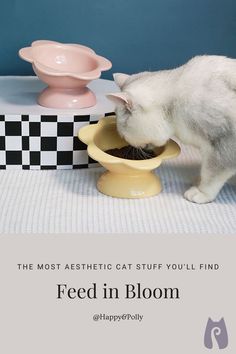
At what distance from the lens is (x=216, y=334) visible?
39.2 inches

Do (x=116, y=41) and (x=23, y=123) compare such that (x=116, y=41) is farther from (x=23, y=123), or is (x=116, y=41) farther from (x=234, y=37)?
(x=23, y=123)

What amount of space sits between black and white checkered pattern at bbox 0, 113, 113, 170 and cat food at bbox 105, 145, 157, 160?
93 mm

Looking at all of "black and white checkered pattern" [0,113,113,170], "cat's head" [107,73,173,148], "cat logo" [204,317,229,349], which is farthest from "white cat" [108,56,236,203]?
"cat logo" [204,317,229,349]

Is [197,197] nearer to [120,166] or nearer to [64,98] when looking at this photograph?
[120,166]

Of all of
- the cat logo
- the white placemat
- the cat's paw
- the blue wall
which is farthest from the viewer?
the blue wall

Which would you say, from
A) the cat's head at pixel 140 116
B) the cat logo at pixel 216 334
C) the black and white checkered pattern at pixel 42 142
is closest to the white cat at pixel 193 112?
the cat's head at pixel 140 116

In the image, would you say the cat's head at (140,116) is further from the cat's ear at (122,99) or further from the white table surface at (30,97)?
the white table surface at (30,97)

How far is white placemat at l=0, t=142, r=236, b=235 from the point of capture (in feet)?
4.05

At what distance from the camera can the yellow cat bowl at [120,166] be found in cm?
131

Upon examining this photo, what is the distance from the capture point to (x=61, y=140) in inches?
58.2

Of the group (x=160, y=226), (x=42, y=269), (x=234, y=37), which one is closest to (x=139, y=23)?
(x=234, y=37)

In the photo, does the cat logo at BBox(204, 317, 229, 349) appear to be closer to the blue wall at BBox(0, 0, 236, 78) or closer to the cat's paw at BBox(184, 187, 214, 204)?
the cat's paw at BBox(184, 187, 214, 204)

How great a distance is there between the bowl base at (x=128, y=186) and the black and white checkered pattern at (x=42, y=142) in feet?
0.47

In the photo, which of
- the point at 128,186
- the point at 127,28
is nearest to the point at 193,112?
the point at 128,186
